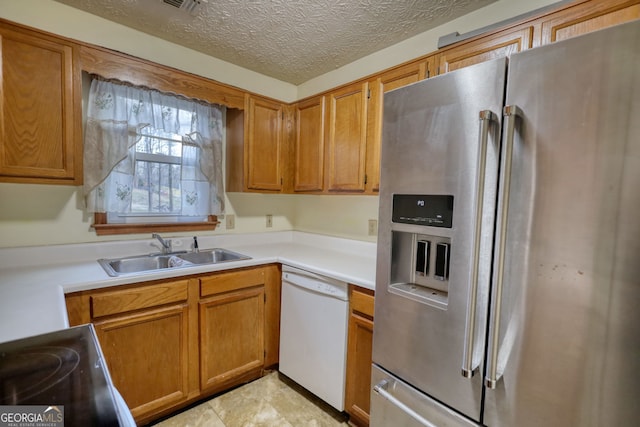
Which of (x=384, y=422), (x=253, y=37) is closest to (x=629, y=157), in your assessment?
(x=384, y=422)

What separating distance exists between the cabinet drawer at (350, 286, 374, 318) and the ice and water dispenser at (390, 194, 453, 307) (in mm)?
316

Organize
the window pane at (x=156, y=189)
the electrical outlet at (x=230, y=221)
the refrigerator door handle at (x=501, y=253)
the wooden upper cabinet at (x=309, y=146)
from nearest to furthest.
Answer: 1. the refrigerator door handle at (x=501, y=253)
2. the window pane at (x=156, y=189)
3. the wooden upper cabinet at (x=309, y=146)
4. the electrical outlet at (x=230, y=221)

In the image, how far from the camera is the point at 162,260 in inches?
79.5

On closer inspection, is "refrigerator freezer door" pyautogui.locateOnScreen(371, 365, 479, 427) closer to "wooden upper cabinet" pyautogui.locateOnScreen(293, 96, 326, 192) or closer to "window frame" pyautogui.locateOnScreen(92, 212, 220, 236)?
"wooden upper cabinet" pyautogui.locateOnScreen(293, 96, 326, 192)

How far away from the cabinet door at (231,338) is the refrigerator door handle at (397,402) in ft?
3.26

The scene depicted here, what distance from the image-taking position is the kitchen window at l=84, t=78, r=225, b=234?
1.80 metres

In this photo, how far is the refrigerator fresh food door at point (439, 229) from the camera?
94 centimetres

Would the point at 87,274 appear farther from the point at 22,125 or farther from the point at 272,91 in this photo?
the point at 272,91

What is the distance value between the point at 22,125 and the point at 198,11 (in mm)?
1072

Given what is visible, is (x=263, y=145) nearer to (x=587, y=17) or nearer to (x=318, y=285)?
(x=318, y=285)

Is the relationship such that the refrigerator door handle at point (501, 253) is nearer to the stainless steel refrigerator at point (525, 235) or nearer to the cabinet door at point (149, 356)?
the stainless steel refrigerator at point (525, 235)

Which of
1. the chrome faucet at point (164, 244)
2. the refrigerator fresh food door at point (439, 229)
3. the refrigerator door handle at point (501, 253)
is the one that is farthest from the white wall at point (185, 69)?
the refrigerator door handle at point (501, 253)

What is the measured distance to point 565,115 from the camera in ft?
2.61

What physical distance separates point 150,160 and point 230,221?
74 centimetres
